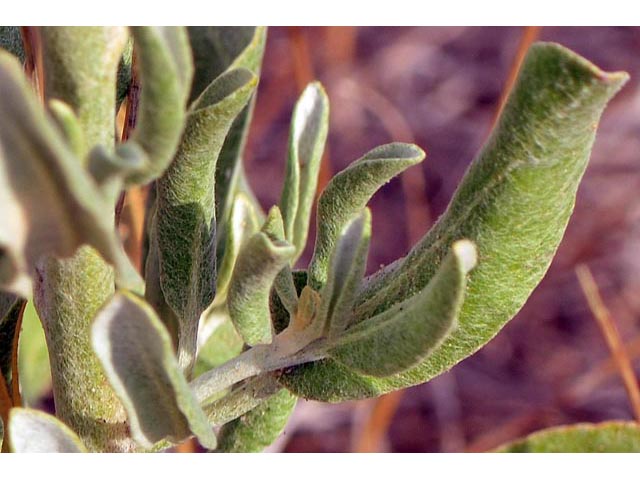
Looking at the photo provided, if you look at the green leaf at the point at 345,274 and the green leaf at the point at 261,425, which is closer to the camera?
the green leaf at the point at 345,274

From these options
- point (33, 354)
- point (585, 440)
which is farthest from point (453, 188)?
point (585, 440)

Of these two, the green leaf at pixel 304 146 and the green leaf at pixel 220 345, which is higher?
the green leaf at pixel 304 146

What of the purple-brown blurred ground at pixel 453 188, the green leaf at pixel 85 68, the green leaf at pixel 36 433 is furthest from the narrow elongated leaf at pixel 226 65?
the purple-brown blurred ground at pixel 453 188

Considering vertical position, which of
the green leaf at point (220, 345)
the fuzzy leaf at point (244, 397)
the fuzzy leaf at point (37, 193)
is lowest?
the green leaf at point (220, 345)

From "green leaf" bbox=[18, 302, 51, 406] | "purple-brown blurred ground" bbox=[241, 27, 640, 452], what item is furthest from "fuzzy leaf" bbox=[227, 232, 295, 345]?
"purple-brown blurred ground" bbox=[241, 27, 640, 452]

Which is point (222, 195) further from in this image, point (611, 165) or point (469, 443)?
point (611, 165)

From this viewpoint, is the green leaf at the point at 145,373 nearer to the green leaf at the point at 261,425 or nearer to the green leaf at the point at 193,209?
the green leaf at the point at 193,209
